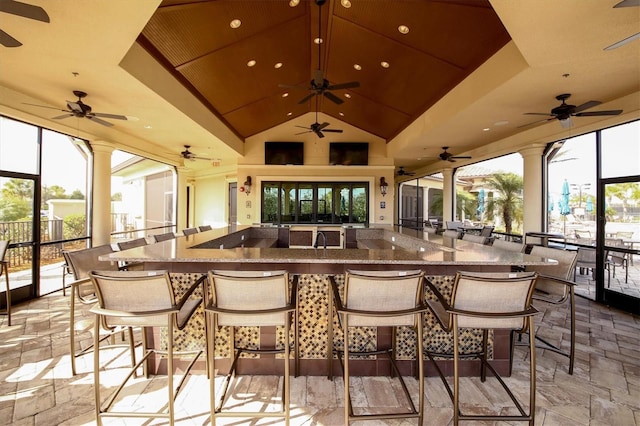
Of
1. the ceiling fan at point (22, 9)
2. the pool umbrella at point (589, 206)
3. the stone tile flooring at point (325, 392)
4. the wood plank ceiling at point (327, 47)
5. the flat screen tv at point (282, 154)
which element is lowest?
the stone tile flooring at point (325, 392)

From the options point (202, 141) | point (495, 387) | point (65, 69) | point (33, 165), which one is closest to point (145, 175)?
point (202, 141)

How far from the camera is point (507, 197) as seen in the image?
7.59 meters

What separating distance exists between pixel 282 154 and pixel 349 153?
6.64ft

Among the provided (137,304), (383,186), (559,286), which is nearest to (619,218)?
(559,286)

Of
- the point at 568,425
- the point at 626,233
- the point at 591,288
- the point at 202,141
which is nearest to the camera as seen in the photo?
the point at 568,425

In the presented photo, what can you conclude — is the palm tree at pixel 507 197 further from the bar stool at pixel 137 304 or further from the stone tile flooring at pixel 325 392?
the bar stool at pixel 137 304

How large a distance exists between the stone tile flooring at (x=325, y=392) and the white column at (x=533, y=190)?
3351 mm

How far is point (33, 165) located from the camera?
4.63 m

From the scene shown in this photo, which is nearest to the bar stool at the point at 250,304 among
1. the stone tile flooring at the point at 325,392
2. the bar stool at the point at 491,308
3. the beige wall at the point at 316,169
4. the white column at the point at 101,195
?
the stone tile flooring at the point at 325,392

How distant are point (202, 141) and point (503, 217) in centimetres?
756

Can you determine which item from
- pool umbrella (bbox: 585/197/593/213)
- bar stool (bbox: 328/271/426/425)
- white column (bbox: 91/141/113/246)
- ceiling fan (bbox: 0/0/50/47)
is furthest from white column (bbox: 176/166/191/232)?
pool umbrella (bbox: 585/197/593/213)

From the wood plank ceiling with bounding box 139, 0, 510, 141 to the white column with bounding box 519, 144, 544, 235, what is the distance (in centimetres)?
238

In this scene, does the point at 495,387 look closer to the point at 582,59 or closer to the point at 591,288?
the point at 582,59

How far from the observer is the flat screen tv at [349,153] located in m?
9.05
